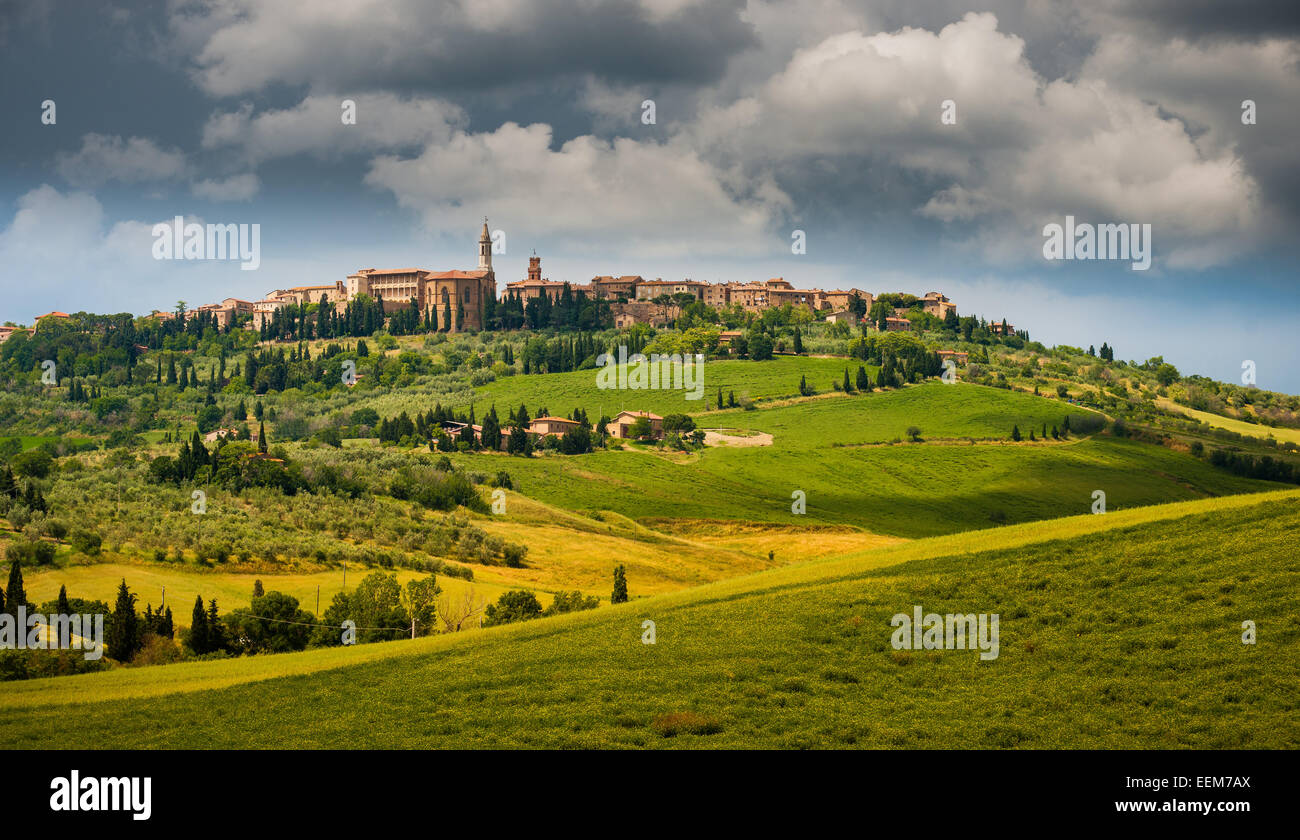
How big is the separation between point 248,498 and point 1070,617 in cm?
7814

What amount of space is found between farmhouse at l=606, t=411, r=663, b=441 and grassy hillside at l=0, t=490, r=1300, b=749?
359ft

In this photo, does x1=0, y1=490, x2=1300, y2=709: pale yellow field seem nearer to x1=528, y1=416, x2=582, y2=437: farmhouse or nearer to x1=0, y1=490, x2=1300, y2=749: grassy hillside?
x1=0, y1=490, x2=1300, y2=749: grassy hillside

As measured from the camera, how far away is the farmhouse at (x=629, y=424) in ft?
478

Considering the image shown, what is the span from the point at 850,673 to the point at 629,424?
12067 cm

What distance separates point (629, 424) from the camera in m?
147

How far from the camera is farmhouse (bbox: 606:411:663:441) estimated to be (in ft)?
478

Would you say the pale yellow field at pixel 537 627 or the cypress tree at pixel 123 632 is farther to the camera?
the cypress tree at pixel 123 632

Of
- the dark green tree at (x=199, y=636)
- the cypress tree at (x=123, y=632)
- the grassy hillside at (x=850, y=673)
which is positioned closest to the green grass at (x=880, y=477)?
the dark green tree at (x=199, y=636)

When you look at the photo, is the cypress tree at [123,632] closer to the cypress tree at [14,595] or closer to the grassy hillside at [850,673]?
the cypress tree at [14,595]

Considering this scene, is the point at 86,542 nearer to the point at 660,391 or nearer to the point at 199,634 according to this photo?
the point at 199,634

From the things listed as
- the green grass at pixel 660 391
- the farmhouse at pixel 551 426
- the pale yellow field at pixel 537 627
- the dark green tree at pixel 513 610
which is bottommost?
the dark green tree at pixel 513 610

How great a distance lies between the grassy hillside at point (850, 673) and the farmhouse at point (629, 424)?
10956 cm
